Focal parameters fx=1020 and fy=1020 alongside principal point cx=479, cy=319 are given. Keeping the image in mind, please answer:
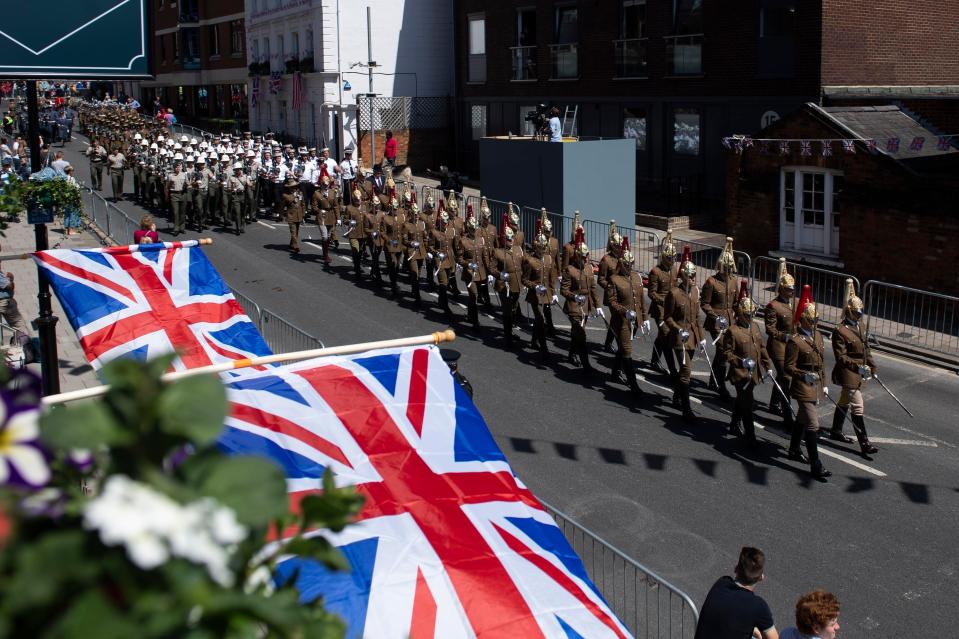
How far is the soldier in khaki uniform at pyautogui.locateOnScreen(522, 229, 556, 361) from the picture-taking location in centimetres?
1473

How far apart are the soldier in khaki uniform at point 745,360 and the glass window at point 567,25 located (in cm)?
2267

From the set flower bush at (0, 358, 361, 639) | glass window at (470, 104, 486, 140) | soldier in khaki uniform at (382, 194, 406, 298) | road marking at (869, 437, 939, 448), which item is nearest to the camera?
flower bush at (0, 358, 361, 639)

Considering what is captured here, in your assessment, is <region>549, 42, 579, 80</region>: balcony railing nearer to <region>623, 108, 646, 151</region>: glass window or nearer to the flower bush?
<region>623, 108, 646, 151</region>: glass window

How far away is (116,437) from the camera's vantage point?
4.60ft

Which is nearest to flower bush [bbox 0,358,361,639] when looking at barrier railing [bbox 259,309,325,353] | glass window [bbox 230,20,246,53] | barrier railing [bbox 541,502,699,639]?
barrier railing [bbox 541,502,699,639]

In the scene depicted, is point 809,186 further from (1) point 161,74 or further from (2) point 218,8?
(1) point 161,74

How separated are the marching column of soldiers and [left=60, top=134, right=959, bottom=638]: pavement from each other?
0.31 m

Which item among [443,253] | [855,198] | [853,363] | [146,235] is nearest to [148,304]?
[146,235]

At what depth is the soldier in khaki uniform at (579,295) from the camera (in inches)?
552

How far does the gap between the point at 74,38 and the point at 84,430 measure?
24.5 ft

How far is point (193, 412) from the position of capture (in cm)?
140

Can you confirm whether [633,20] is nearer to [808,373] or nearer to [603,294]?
[603,294]

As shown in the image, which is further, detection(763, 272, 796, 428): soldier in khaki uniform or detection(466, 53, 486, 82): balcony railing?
detection(466, 53, 486, 82): balcony railing

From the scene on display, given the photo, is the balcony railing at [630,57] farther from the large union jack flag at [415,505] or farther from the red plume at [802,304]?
the large union jack flag at [415,505]
